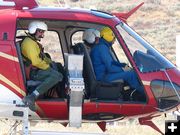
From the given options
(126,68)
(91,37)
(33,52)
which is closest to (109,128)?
(126,68)

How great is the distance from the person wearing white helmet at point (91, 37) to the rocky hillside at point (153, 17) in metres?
21.7

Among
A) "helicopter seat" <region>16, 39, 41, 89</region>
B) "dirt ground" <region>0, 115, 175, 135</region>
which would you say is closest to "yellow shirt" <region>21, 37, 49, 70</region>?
"helicopter seat" <region>16, 39, 41, 89</region>

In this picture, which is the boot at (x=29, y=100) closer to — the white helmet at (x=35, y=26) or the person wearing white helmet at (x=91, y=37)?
the white helmet at (x=35, y=26)

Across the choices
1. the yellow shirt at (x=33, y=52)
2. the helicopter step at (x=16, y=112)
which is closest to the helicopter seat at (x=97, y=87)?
the yellow shirt at (x=33, y=52)

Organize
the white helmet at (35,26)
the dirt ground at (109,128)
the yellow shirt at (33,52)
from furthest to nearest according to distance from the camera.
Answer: the dirt ground at (109,128) < the white helmet at (35,26) < the yellow shirt at (33,52)

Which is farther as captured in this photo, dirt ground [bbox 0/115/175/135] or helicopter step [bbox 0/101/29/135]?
dirt ground [bbox 0/115/175/135]

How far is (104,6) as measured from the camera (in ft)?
146

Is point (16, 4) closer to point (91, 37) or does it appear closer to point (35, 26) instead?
point (35, 26)

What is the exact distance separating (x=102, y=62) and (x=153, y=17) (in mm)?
31907

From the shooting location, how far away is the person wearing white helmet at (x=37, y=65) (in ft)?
33.6

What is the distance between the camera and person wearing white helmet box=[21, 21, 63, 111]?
A: 1024cm

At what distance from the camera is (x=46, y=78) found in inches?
408

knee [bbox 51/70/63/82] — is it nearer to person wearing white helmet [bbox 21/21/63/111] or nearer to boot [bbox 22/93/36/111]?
person wearing white helmet [bbox 21/21/63/111]

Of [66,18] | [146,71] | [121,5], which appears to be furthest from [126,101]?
[121,5]
